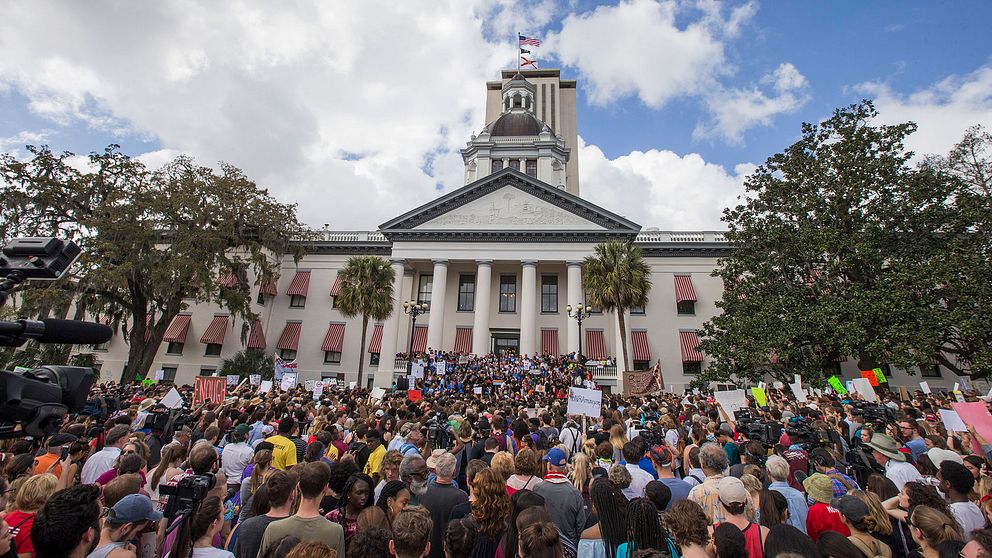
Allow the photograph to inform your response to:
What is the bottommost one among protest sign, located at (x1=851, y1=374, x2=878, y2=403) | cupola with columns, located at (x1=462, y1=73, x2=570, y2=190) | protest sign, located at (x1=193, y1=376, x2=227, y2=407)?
protest sign, located at (x1=193, y1=376, x2=227, y2=407)

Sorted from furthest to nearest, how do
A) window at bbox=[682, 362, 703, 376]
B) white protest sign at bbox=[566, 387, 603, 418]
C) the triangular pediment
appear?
the triangular pediment
window at bbox=[682, 362, 703, 376]
white protest sign at bbox=[566, 387, 603, 418]

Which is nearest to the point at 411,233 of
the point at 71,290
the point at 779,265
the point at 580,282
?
the point at 580,282

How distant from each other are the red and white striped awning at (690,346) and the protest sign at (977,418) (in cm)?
2323

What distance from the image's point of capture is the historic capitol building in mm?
30188

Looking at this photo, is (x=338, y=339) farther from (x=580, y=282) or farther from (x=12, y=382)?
(x=12, y=382)

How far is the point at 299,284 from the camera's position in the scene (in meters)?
33.8

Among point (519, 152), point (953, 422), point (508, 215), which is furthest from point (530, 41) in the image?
point (953, 422)

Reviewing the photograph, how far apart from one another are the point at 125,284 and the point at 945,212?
131 ft

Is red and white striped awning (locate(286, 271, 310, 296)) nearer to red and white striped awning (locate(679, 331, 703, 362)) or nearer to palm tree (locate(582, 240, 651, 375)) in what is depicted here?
palm tree (locate(582, 240, 651, 375))

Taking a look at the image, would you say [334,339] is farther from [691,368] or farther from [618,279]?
[691,368]

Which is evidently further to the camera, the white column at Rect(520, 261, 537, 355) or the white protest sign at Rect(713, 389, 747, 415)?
the white column at Rect(520, 261, 537, 355)

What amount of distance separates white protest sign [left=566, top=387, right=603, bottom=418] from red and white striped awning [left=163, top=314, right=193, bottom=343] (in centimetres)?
3192

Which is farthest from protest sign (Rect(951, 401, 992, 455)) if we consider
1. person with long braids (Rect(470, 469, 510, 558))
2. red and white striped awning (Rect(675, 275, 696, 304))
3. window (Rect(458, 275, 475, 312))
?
window (Rect(458, 275, 475, 312))

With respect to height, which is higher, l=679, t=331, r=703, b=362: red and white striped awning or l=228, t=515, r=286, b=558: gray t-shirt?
l=679, t=331, r=703, b=362: red and white striped awning
